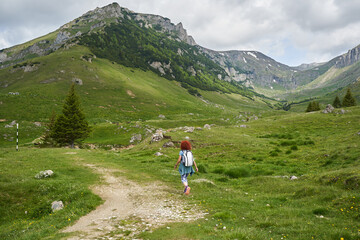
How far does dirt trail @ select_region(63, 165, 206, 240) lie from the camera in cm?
868

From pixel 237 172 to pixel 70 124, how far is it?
40.5 metres

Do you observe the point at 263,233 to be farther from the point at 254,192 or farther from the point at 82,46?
the point at 82,46

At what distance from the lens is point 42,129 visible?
70.5m

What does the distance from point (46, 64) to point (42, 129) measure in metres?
91.0

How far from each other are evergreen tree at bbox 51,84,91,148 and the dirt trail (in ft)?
116

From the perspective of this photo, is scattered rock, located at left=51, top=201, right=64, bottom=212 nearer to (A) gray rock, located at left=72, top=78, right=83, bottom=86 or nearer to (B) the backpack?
(B) the backpack

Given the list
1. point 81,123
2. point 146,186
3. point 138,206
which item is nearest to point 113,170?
point 146,186

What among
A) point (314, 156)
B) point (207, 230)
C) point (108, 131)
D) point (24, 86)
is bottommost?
point (314, 156)

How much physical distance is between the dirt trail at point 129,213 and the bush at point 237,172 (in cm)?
827

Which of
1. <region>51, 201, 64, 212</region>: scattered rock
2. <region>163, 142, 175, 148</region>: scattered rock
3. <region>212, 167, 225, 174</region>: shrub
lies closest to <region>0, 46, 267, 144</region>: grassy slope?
<region>163, 142, 175, 148</region>: scattered rock

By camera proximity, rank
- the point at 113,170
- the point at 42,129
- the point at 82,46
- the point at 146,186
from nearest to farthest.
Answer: the point at 146,186
the point at 113,170
the point at 42,129
the point at 82,46

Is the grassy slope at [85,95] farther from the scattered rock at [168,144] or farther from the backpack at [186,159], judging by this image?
the backpack at [186,159]

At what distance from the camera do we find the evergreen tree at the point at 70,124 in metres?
45.5

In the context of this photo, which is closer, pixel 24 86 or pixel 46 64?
pixel 24 86
